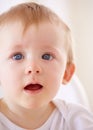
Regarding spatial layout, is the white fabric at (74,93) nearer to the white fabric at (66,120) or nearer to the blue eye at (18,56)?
the white fabric at (66,120)

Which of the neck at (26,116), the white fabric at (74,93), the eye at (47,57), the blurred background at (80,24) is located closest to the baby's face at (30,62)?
the eye at (47,57)

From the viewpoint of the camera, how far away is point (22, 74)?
720 mm

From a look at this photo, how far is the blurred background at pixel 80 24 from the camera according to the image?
55.9 inches

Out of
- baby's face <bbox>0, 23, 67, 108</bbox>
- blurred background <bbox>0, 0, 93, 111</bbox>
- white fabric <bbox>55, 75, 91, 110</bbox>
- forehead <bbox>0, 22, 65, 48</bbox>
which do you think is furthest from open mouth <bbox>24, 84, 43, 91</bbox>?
blurred background <bbox>0, 0, 93, 111</bbox>

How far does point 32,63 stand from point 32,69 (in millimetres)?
19

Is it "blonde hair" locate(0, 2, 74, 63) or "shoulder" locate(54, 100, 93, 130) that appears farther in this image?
"shoulder" locate(54, 100, 93, 130)

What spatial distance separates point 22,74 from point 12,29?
119 millimetres

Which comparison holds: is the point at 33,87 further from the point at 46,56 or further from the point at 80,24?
the point at 80,24

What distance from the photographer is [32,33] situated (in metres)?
0.74

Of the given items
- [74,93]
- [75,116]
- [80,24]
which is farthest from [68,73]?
[80,24]

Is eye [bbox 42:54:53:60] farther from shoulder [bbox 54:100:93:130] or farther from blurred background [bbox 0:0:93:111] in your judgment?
blurred background [bbox 0:0:93:111]

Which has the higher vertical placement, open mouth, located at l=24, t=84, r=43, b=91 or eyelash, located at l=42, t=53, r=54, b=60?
eyelash, located at l=42, t=53, r=54, b=60

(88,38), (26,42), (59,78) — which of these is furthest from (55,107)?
(88,38)

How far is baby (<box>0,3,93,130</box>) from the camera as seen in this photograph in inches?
28.5
